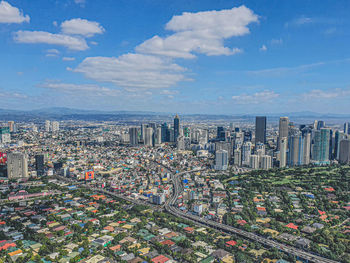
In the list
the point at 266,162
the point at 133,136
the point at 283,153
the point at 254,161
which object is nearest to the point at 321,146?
the point at 283,153

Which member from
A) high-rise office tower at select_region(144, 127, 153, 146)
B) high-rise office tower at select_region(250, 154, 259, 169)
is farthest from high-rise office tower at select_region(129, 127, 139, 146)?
high-rise office tower at select_region(250, 154, 259, 169)

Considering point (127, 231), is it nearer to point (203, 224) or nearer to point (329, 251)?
point (203, 224)

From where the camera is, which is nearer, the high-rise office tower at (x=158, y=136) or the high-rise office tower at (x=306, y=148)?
the high-rise office tower at (x=306, y=148)

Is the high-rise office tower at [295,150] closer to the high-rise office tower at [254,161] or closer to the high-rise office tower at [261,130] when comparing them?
the high-rise office tower at [254,161]

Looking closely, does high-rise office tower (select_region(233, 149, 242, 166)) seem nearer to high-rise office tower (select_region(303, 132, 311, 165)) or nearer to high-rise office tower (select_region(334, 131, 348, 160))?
high-rise office tower (select_region(303, 132, 311, 165))

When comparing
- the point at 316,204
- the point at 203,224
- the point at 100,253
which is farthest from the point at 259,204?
the point at 100,253

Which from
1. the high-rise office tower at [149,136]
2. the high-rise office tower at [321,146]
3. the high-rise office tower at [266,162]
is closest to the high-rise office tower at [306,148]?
the high-rise office tower at [321,146]

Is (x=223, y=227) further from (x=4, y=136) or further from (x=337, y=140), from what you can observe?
(x=4, y=136)

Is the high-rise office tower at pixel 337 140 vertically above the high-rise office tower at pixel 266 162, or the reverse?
the high-rise office tower at pixel 337 140

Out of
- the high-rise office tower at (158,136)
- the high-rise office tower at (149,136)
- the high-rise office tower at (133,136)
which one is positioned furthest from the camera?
the high-rise office tower at (158,136)
